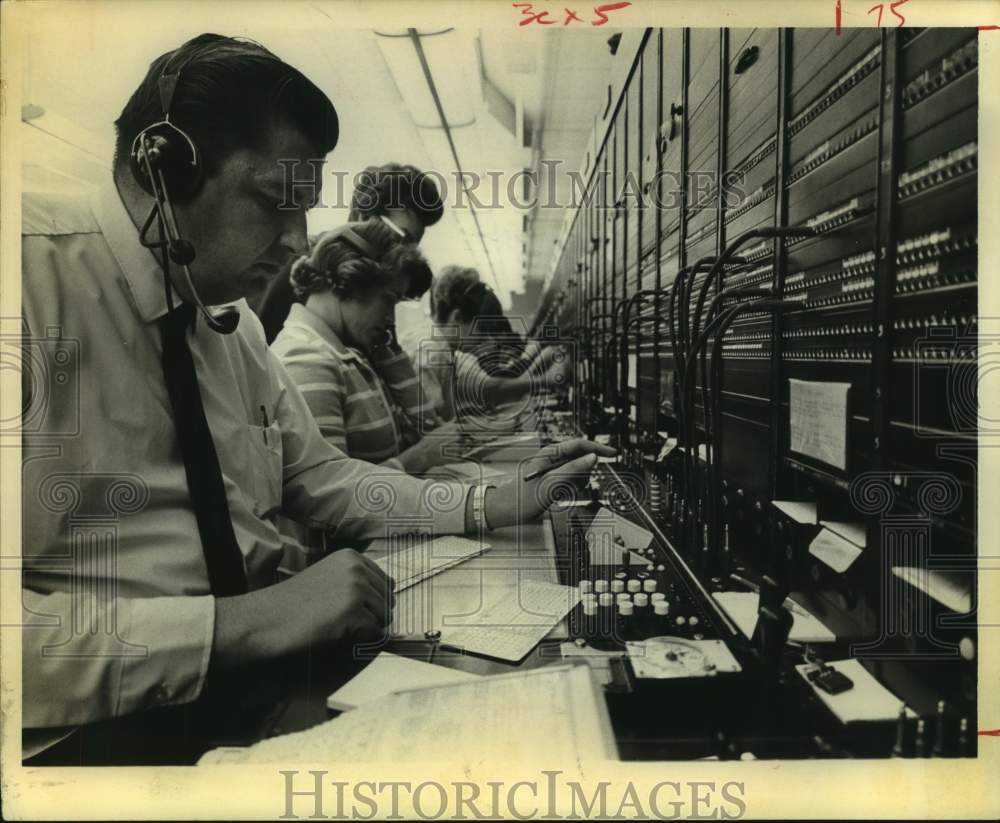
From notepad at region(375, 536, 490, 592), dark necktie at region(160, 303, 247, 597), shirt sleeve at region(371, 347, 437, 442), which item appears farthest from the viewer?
shirt sleeve at region(371, 347, 437, 442)

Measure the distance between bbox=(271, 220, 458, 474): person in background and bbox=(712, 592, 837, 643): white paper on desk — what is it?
1.15 meters

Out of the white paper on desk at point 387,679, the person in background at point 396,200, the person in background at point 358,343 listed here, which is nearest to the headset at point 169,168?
the person in background at point 396,200

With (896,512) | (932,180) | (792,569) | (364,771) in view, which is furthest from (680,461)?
(364,771)

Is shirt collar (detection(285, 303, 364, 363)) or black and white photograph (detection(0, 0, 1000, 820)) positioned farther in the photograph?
shirt collar (detection(285, 303, 364, 363))

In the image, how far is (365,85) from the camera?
1270mm

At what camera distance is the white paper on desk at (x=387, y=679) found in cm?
94

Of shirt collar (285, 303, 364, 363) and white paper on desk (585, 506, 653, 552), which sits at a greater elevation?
shirt collar (285, 303, 364, 363)

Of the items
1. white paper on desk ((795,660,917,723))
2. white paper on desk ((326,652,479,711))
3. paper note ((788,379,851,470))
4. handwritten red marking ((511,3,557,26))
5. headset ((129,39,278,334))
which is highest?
handwritten red marking ((511,3,557,26))

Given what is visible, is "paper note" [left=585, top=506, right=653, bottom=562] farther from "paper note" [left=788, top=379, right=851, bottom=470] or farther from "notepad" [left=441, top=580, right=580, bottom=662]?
"paper note" [left=788, top=379, right=851, bottom=470]

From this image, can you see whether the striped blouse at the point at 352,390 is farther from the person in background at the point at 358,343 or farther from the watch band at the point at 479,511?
the watch band at the point at 479,511

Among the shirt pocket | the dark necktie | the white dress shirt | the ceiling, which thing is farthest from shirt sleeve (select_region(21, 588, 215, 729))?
the ceiling

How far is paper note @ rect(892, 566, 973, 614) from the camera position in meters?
0.91

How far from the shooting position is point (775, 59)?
1106mm

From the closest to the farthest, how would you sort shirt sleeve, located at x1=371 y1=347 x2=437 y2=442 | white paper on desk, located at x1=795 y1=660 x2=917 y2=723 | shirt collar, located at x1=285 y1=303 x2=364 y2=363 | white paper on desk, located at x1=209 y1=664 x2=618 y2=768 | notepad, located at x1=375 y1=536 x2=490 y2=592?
white paper on desk, located at x1=795 y1=660 x2=917 y2=723
white paper on desk, located at x1=209 y1=664 x2=618 y2=768
notepad, located at x1=375 y1=536 x2=490 y2=592
shirt collar, located at x1=285 y1=303 x2=364 y2=363
shirt sleeve, located at x1=371 y1=347 x2=437 y2=442
